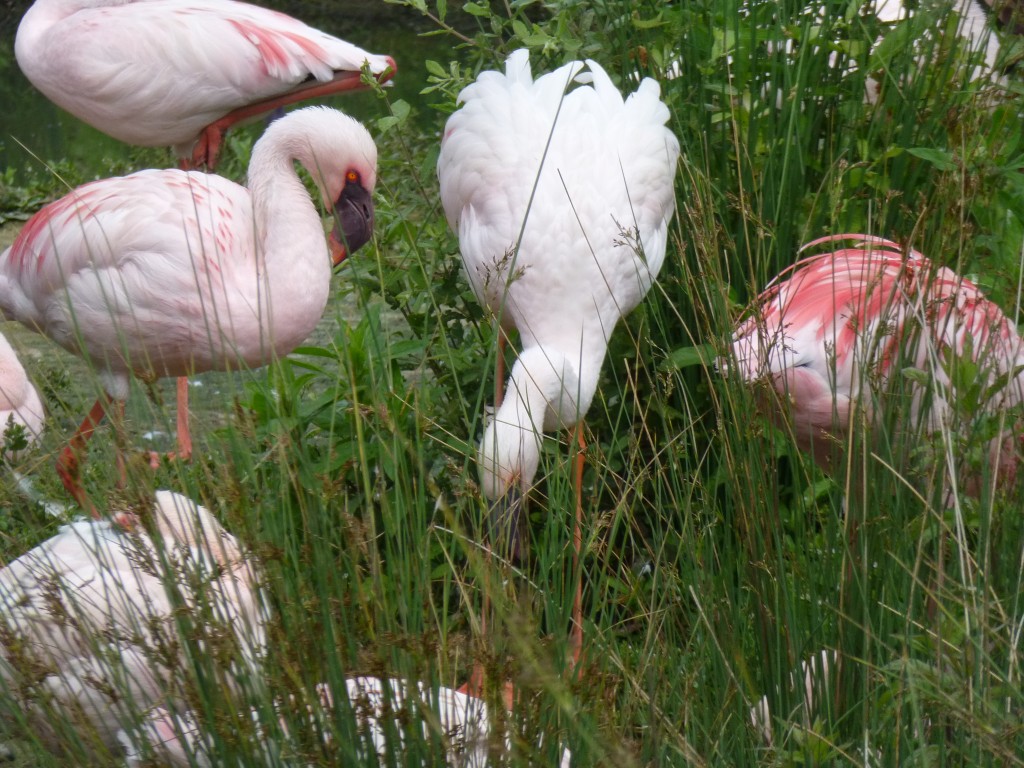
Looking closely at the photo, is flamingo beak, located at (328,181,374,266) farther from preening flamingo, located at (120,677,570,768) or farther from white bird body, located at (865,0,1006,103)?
preening flamingo, located at (120,677,570,768)

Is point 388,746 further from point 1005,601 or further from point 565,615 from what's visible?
point 1005,601

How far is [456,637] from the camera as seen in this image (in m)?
1.48

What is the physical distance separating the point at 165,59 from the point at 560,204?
2.26 m

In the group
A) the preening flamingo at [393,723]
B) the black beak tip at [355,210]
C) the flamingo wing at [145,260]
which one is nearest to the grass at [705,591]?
the preening flamingo at [393,723]

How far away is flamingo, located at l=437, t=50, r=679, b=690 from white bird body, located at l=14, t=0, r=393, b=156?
158 cm

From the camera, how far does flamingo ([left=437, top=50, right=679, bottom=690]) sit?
271 centimetres

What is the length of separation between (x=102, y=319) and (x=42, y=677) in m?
1.79

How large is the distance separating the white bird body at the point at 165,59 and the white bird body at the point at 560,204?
1.59 metres

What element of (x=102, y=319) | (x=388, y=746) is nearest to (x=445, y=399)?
(x=102, y=319)

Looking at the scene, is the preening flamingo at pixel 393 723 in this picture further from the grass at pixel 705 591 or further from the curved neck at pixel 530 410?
the curved neck at pixel 530 410

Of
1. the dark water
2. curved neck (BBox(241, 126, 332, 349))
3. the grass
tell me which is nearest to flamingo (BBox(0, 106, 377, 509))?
curved neck (BBox(241, 126, 332, 349))

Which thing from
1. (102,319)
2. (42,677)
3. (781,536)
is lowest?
(42,677)

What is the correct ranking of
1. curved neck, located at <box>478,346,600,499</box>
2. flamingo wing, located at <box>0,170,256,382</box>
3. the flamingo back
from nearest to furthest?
curved neck, located at <box>478,346,600,499</box>
the flamingo back
flamingo wing, located at <box>0,170,256,382</box>

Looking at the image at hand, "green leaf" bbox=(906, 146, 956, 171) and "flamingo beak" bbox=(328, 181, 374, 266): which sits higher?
"flamingo beak" bbox=(328, 181, 374, 266)
